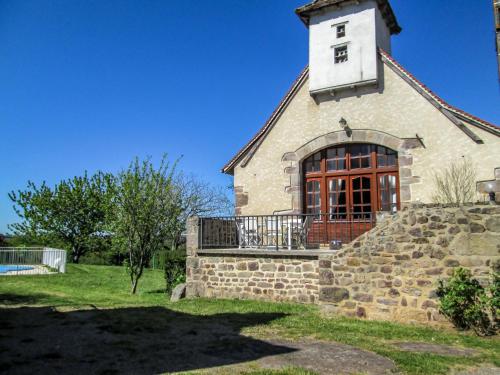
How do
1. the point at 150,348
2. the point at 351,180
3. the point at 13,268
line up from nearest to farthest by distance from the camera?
1. the point at 150,348
2. the point at 351,180
3. the point at 13,268

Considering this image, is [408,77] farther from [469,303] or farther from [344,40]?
[469,303]

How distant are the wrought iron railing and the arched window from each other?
0.31 metres

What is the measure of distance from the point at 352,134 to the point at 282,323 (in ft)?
21.4

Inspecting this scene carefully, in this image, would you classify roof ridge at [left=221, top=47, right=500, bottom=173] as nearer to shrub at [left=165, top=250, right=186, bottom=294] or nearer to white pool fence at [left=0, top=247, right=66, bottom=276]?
shrub at [left=165, top=250, right=186, bottom=294]

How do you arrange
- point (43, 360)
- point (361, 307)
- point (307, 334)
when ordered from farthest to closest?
point (361, 307)
point (307, 334)
point (43, 360)

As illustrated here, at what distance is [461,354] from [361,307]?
2.48 m

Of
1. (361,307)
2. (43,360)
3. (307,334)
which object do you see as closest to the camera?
(43,360)

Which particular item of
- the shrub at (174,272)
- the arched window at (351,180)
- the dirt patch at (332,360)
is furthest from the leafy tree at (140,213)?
the dirt patch at (332,360)

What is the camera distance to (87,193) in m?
30.5

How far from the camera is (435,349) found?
20.1ft

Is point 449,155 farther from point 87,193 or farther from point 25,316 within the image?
point 87,193

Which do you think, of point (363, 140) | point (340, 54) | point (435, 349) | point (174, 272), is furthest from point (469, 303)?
point (174, 272)

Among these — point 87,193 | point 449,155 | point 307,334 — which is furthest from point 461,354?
point 87,193

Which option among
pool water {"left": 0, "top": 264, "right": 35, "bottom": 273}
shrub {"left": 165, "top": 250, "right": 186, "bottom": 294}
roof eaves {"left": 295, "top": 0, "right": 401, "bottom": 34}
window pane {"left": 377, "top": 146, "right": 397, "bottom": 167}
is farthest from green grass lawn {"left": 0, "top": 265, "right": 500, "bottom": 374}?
roof eaves {"left": 295, "top": 0, "right": 401, "bottom": 34}
